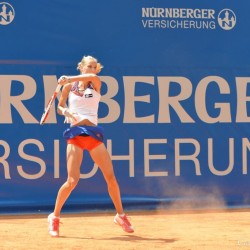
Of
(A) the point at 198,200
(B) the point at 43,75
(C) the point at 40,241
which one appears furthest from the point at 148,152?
(C) the point at 40,241

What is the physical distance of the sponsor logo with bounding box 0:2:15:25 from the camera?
7.05 meters

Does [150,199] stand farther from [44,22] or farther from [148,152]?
[44,22]

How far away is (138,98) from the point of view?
7340 millimetres

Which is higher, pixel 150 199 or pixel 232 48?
pixel 232 48

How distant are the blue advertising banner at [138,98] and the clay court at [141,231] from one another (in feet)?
0.96

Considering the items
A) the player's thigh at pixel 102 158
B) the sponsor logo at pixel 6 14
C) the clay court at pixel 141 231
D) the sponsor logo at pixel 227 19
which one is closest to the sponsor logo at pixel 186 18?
the sponsor logo at pixel 227 19

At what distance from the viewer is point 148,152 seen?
24.1 feet

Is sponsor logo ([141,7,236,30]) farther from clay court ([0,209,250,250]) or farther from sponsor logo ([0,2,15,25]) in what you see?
clay court ([0,209,250,250])

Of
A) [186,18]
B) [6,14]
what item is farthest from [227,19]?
[6,14]

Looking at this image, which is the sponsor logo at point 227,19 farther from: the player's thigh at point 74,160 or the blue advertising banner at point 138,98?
the player's thigh at point 74,160

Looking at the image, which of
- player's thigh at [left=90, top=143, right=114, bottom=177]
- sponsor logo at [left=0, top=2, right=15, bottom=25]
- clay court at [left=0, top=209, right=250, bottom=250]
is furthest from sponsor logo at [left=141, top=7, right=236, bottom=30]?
player's thigh at [left=90, top=143, right=114, bottom=177]

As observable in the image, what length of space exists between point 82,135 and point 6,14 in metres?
2.07

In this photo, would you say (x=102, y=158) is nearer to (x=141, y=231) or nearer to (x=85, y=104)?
(x=85, y=104)

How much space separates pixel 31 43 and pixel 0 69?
1.39ft
